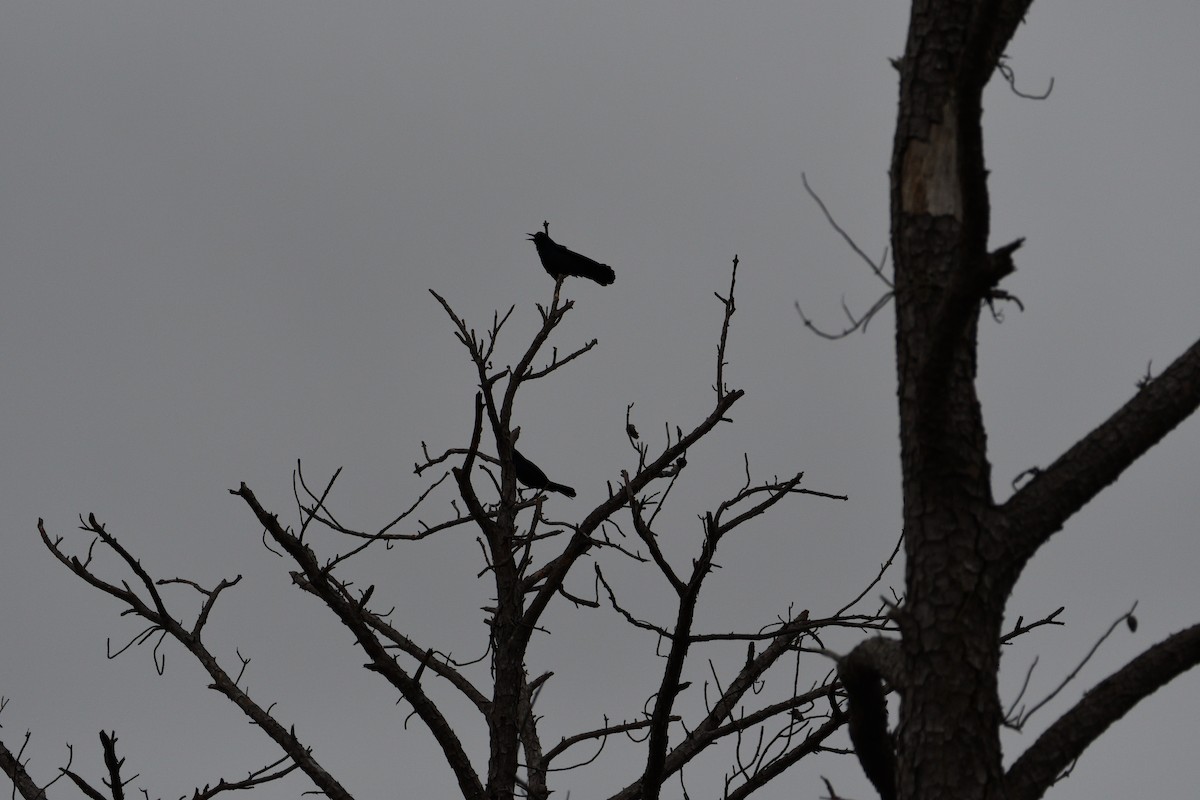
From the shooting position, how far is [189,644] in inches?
214

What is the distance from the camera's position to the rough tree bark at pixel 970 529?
263cm

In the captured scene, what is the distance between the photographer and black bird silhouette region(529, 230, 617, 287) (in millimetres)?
10570

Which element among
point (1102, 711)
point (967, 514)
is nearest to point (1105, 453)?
point (967, 514)

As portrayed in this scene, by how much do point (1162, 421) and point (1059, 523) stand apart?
0.32 metres

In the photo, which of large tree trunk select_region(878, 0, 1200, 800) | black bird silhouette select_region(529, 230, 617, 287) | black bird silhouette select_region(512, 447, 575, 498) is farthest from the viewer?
black bird silhouette select_region(529, 230, 617, 287)

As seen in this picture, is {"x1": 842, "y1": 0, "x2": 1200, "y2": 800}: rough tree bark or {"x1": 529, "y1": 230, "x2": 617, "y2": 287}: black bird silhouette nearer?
{"x1": 842, "y1": 0, "x2": 1200, "y2": 800}: rough tree bark

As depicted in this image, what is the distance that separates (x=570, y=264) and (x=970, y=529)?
26.6ft

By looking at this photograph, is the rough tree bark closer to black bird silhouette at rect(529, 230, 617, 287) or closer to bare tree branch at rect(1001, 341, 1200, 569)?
bare tree branch at rect(1001, 341, 1200, 569)

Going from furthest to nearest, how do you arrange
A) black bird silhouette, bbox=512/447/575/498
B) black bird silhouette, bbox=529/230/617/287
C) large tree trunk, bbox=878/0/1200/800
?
black bird silhouette, bbox=529/230/617/287, black bird silhouette, bbox=512/447/575/498, large tree trunk, bbox=878/0/1200/800

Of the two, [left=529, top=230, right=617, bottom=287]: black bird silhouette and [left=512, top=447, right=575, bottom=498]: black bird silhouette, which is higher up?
[left=529, top=230, right=617, bottom=287]: black bird silhouette

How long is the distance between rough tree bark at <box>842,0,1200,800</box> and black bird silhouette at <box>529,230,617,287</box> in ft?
25.7

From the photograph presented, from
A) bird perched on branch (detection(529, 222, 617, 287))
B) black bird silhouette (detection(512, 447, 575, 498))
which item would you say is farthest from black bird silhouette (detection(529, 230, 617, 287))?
black bird silhouette (detection(512, 447, 575, 498))

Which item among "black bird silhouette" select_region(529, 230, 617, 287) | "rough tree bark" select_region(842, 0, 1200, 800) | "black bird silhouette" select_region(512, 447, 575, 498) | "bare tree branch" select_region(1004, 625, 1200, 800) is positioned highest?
"black bird silhouette" select_region(529, 230, 617, 287)

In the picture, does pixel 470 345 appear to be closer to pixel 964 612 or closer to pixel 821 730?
pixel 821 730
